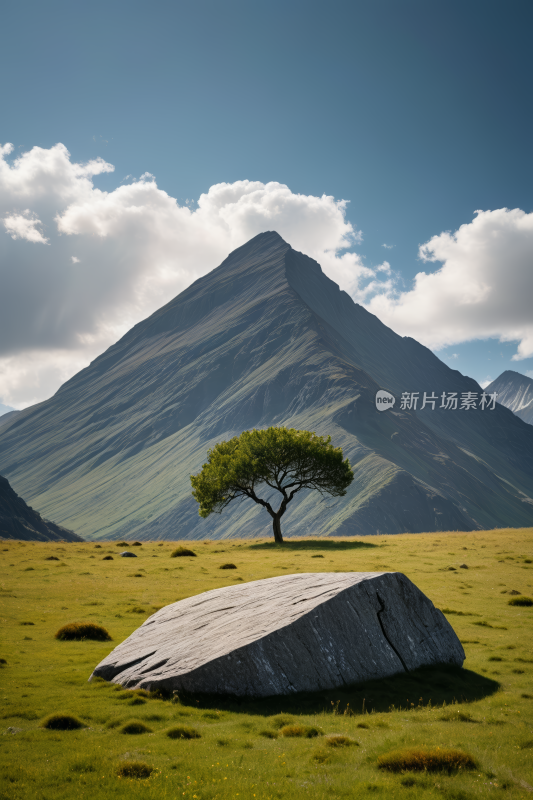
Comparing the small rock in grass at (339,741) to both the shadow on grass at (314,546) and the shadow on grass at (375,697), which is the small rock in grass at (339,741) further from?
the shadow on grass at (314,546)

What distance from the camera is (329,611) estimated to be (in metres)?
15.2

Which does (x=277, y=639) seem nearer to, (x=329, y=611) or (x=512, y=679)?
(x=329, y=611)

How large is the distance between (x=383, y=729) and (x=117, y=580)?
2617 centimetres

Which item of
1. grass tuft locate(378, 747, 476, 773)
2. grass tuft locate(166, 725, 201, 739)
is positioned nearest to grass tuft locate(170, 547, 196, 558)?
grass tuft locate(166, 725, 201, 739)

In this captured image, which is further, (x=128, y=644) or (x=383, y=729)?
(x=128, y=644)

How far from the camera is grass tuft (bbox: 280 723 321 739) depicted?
1187 centimetres

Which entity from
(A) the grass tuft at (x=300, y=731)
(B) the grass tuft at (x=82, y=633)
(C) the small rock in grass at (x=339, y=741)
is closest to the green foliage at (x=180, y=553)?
(B) the grass tuft at (x=82, y=633)

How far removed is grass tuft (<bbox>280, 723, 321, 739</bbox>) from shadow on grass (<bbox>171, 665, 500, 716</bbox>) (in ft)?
4.85

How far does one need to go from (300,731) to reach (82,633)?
12.5 meters

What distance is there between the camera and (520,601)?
2642 centimetres

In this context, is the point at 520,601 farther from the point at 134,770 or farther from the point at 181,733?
the point at 134,770

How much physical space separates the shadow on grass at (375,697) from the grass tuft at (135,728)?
199 centimetres

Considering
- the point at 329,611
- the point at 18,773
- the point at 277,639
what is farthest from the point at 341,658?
the point at 18,773

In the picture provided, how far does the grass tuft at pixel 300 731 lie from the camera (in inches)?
467
